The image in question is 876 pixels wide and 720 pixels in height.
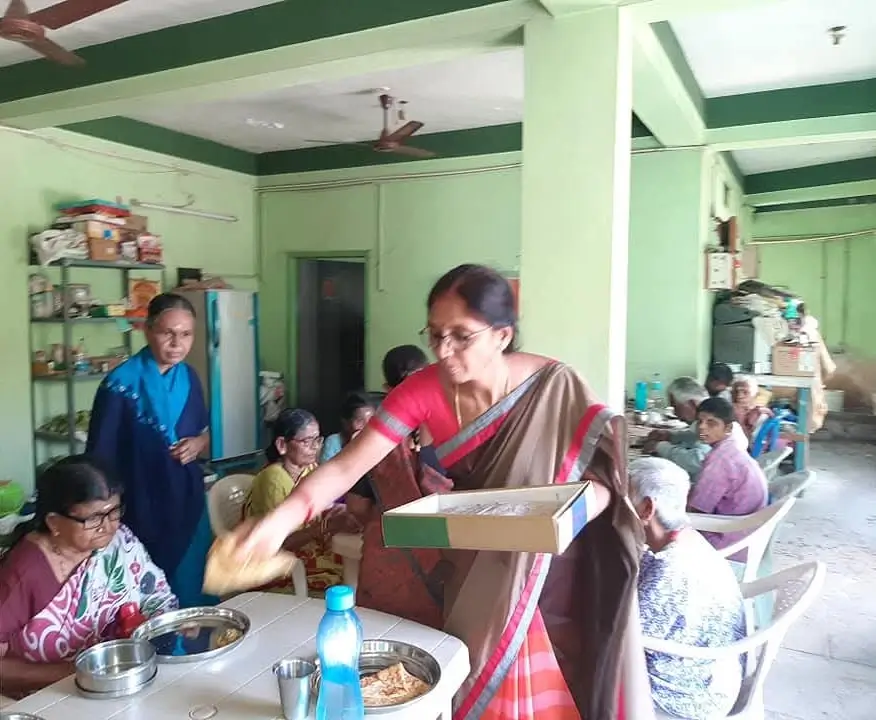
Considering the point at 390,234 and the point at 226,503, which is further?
the point at 390,234

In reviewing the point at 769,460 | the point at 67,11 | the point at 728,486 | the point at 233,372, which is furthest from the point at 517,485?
the point at 233,372

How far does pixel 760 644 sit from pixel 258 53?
288 cm

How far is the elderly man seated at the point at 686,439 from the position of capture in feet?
10.9

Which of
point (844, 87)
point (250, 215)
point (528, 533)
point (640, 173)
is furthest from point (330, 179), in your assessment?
point (528, 533)

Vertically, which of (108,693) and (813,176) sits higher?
(813,176)

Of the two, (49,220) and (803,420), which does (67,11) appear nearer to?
(49,220)

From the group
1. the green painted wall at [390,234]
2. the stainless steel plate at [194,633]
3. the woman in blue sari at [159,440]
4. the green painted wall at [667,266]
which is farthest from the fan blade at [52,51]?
the green painted wall at [667,266]

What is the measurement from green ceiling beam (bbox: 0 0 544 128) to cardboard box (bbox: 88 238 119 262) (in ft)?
2.64

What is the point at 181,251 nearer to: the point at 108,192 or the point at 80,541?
the point at 108,192

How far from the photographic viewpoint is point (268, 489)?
2578 millimetres

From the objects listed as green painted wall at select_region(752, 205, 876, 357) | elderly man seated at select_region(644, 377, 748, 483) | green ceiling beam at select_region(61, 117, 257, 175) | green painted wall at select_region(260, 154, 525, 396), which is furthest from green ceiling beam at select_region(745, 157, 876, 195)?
green ceiling beam at select_region(61, 117, 257, 175)

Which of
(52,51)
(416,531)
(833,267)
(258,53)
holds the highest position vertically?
(258,53)

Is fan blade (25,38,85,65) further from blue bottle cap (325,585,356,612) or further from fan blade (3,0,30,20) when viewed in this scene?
blue bottle cap (325,585,356,612)

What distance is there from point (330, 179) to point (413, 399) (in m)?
4.91
